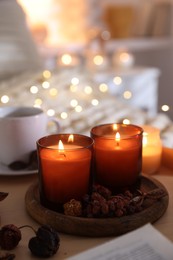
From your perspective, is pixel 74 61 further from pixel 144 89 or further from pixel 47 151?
pixel 47 151

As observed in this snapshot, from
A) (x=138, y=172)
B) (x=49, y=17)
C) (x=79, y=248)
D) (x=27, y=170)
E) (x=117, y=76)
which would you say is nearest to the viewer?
(x=79, y=248)

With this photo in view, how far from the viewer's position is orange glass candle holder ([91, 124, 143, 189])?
27.5 inches

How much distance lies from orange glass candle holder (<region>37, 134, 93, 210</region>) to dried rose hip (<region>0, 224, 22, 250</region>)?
8 centimetres

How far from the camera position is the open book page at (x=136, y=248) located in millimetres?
511

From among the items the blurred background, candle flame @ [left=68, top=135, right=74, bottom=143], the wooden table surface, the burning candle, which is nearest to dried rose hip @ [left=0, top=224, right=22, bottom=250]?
the wooden table surface

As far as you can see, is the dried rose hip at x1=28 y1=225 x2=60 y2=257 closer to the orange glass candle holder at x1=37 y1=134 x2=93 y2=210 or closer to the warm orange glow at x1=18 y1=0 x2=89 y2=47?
the orange glass candle holder at x1=37 y1=134 x2=93 y2=210

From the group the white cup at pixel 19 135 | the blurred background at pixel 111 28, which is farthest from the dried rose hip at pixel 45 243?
the blurred background at pixel 111 28

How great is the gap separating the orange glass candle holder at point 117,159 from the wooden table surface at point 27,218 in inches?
3.2

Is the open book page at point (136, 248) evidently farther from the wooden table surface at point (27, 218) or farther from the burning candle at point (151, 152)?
the burning candle at point (151, 152)

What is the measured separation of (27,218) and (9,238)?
93 mm

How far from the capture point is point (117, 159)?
701 millimetres

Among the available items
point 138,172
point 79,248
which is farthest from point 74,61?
point 79,248

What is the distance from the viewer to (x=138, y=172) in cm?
72

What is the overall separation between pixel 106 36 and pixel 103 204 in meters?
2.00
